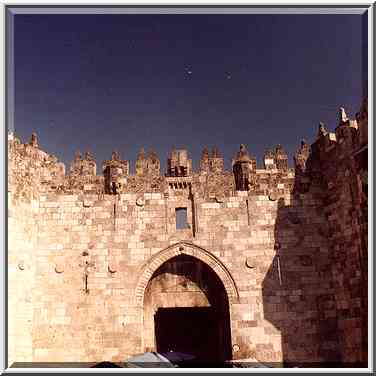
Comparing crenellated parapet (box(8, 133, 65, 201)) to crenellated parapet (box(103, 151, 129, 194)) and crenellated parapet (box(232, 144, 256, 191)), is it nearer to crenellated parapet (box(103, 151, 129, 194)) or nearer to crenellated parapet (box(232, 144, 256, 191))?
A: crenellated parapet (box(103, 151, 129, 194))

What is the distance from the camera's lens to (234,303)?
1291 cm

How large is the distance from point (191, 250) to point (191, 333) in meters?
4.91

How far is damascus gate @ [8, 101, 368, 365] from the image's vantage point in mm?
12312

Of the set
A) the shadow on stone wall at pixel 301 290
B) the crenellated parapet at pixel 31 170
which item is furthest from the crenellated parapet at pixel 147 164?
the shadow on stone wall at pixel 301 290

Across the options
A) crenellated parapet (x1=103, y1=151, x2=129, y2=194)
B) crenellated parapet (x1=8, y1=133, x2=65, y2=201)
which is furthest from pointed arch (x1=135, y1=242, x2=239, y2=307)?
crenellated parapet (x1=8, y1=133, x2=65, y2=201)

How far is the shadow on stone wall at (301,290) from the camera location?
12547mm

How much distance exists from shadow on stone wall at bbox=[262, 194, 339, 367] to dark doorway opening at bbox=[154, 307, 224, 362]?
330 centimetres

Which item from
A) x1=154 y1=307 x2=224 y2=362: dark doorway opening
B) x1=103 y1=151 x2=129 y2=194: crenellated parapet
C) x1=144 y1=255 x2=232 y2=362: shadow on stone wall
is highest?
x1=103 y1=151 x2=129 y2=194: crenellated parapet

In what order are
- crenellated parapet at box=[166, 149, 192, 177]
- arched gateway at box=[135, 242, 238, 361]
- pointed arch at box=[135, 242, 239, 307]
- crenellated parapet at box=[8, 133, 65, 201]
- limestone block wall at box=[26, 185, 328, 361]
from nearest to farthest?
crenellated parapet at box=[8, 133, 65, 201] → limestone block wall at box=[26, 185, 328, 361] → pointed arch at box=[135, 242, 239, 307] → arched gateway at box=[135, 242, 238, 361] → crenellated parapet at box=[166, 149, 192, 177]

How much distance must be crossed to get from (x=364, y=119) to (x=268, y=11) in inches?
148

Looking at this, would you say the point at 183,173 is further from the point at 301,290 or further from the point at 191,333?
the point at 191,333

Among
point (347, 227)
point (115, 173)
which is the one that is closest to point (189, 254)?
point (115, 173)

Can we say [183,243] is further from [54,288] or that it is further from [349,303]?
[349,303]

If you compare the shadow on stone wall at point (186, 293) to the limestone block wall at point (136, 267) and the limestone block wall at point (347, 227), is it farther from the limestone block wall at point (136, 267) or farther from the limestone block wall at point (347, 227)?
the limestone block wall at point (347, 227)
